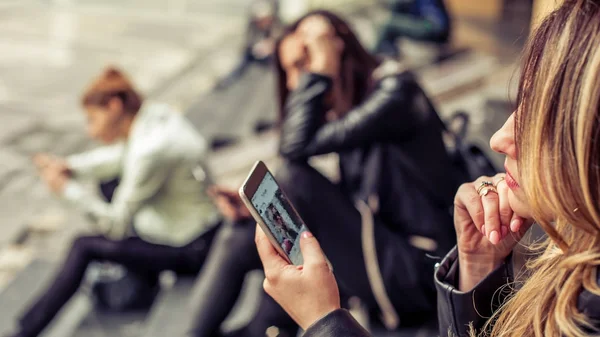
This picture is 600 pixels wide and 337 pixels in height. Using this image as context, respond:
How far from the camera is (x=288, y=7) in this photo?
239 inches

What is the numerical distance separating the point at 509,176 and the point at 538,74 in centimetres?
24

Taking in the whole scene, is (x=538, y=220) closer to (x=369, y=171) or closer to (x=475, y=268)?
(x=475, y=268)

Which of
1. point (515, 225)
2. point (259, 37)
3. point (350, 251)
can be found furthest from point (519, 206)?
point (259, 37)

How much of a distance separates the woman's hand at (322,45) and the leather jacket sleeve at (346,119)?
0.21ft

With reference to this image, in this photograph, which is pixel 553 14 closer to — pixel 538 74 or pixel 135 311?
pixel 538 74

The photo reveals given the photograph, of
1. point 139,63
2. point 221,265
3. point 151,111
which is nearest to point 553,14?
point 221,265

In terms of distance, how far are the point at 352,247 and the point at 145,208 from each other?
3.52 ft

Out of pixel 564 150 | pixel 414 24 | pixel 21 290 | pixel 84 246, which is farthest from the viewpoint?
pixel 414 24

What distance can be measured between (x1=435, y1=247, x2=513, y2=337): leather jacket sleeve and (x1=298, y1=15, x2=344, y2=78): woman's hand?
1.28m

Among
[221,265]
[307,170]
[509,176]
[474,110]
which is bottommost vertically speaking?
[474,110]

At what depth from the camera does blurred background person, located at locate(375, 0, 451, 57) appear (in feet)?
16.0

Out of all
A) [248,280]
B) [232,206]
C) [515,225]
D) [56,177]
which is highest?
[56,177]

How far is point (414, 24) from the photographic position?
503 cm

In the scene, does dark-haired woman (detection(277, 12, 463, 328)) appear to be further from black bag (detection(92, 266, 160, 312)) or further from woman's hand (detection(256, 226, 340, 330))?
black bag (detection(92, 266, 160, 312))
